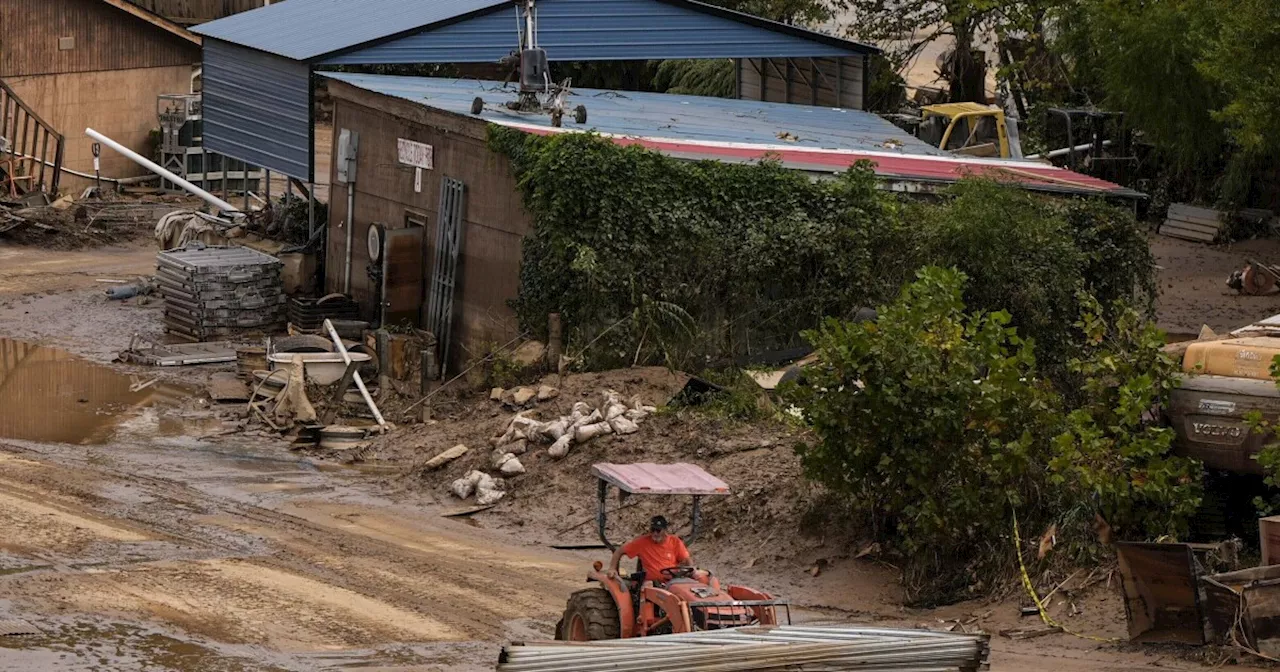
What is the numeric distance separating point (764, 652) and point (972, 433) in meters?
4.86

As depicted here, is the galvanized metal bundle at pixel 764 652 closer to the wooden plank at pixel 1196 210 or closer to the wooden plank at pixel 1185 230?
the wooden plank at pixel 1185 230

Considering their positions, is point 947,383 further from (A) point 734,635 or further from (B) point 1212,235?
(B) point 1212,235

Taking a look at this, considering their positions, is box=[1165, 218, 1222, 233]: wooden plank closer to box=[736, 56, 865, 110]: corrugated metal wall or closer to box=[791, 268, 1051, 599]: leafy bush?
box=[736, 56, 865, 110]: corrugated metal wall

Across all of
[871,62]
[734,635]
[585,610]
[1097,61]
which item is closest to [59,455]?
[585,610]

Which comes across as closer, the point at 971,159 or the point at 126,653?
the point at 126,653

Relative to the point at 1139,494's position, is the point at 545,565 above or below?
below

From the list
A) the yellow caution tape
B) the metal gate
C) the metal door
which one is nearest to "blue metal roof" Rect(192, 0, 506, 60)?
the metal door

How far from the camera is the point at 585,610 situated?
40.6 ft

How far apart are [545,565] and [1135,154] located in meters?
23.8

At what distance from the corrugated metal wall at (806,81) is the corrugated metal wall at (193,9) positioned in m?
15.8

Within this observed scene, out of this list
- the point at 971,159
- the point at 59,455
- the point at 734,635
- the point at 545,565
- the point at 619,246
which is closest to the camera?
the point at 734,635

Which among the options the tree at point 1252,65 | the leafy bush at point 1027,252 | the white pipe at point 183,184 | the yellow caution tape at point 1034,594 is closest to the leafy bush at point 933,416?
the yellow caution tape at point 1034,594

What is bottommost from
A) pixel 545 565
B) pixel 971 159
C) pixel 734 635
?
pixel 545 565

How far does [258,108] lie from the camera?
28656 mm
